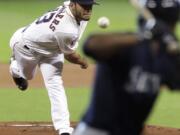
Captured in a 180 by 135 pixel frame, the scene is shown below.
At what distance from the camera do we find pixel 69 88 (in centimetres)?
1206

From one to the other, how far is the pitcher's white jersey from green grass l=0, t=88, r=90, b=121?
63.9 inches

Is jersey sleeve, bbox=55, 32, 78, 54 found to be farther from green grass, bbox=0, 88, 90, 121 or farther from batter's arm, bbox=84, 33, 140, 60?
batter's arm, bbox=84, 33, 140, 60

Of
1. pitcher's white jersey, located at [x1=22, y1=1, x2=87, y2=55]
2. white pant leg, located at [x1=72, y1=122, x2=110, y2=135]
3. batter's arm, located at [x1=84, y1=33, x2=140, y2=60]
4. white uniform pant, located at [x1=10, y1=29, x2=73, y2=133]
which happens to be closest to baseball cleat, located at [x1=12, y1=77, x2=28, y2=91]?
white uniform pant, located at [x1=10, y1=29, x2=73, y2=133]

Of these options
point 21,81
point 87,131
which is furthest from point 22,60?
point 87,131

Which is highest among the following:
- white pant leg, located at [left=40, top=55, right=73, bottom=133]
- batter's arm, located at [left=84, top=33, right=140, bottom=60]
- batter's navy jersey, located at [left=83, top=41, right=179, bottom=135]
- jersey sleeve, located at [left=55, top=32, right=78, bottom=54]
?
batter's arm, located at [left=84, top=33, right=140, bottom=60]

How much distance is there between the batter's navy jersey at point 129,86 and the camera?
4066 mm

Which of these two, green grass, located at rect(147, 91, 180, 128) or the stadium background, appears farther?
the stadium background

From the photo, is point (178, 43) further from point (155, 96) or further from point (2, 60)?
point (2, 60)

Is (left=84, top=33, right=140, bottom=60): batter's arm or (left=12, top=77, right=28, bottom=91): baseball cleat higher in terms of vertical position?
(left=84, top=33, right=140, bottom=60): batter's arm

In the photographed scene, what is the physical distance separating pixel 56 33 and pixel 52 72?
1.79 ft

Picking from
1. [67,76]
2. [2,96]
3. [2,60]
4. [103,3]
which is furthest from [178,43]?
[103,3]

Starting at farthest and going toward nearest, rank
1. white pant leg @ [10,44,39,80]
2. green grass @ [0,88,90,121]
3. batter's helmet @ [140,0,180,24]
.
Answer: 1. green grass @ [0,88,90,121]
2. white pant leg @ [10,44,39,80]
3. batter's helmet @ [140,0,180,24]

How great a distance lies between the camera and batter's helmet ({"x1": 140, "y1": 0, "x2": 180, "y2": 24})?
14.2ft

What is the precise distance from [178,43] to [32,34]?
4.84 m
